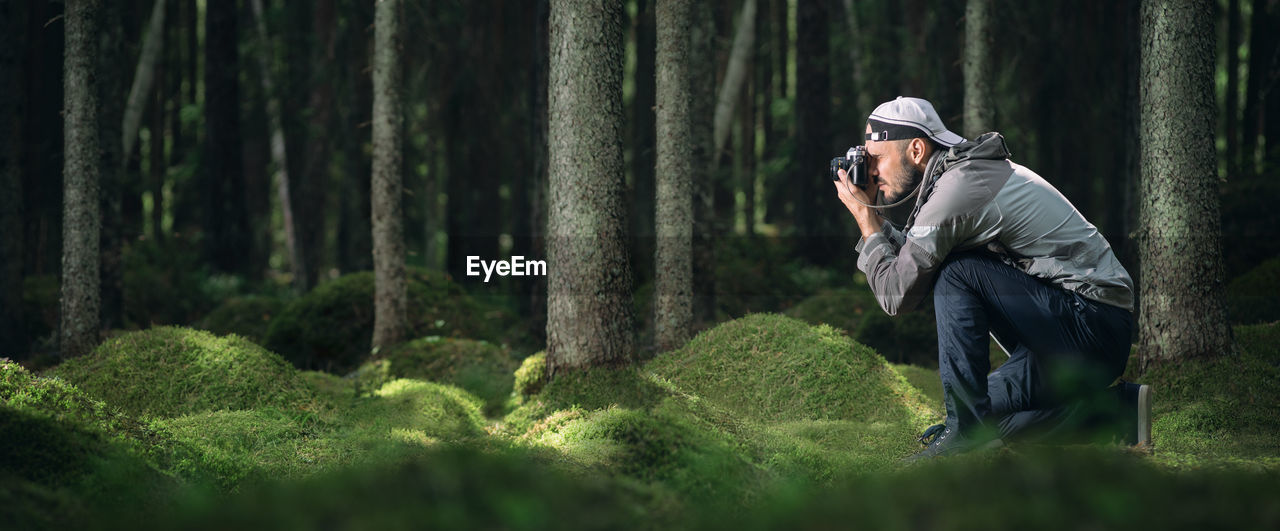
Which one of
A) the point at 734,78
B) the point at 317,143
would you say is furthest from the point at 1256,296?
the point at 317,143

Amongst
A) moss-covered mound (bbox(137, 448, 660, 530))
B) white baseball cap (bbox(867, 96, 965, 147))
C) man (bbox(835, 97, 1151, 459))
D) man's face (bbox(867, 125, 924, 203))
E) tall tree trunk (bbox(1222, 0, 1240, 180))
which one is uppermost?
tall tree trunk (bbox(1222, 0, 1240, 180))

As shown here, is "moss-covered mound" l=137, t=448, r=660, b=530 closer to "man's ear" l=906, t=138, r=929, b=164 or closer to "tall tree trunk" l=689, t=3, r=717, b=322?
"man's ear" l=906, t=138, r=929, b=164

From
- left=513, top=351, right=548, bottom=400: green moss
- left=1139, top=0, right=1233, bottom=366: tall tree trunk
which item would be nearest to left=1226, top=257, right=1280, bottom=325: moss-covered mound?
left=1139, top=0, right=1233, bottom=366: tall tree trunk

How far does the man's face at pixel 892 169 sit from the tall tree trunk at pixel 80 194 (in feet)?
22.7

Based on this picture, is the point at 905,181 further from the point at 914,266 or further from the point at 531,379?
the point at 531,379

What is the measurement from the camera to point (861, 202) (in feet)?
16.5

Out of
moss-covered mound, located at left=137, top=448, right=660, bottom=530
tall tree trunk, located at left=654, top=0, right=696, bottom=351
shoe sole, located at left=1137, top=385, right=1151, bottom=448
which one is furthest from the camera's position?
tall tree trunk, located at left=654, top=0, right=696, bottom=351

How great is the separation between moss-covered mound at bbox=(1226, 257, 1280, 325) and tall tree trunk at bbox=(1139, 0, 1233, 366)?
11.4ft

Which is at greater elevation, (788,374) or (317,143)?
(317,143)

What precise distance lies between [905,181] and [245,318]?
10.3 metres

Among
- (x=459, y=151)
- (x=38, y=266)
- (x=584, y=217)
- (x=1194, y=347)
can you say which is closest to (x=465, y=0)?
(x=459, y=151)

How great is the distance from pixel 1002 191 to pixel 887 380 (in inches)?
104

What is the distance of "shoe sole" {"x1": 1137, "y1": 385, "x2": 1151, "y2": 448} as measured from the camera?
486 centimetres

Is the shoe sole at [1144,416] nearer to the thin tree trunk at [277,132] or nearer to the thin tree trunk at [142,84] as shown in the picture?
the thin tree trunk at [277,132]
